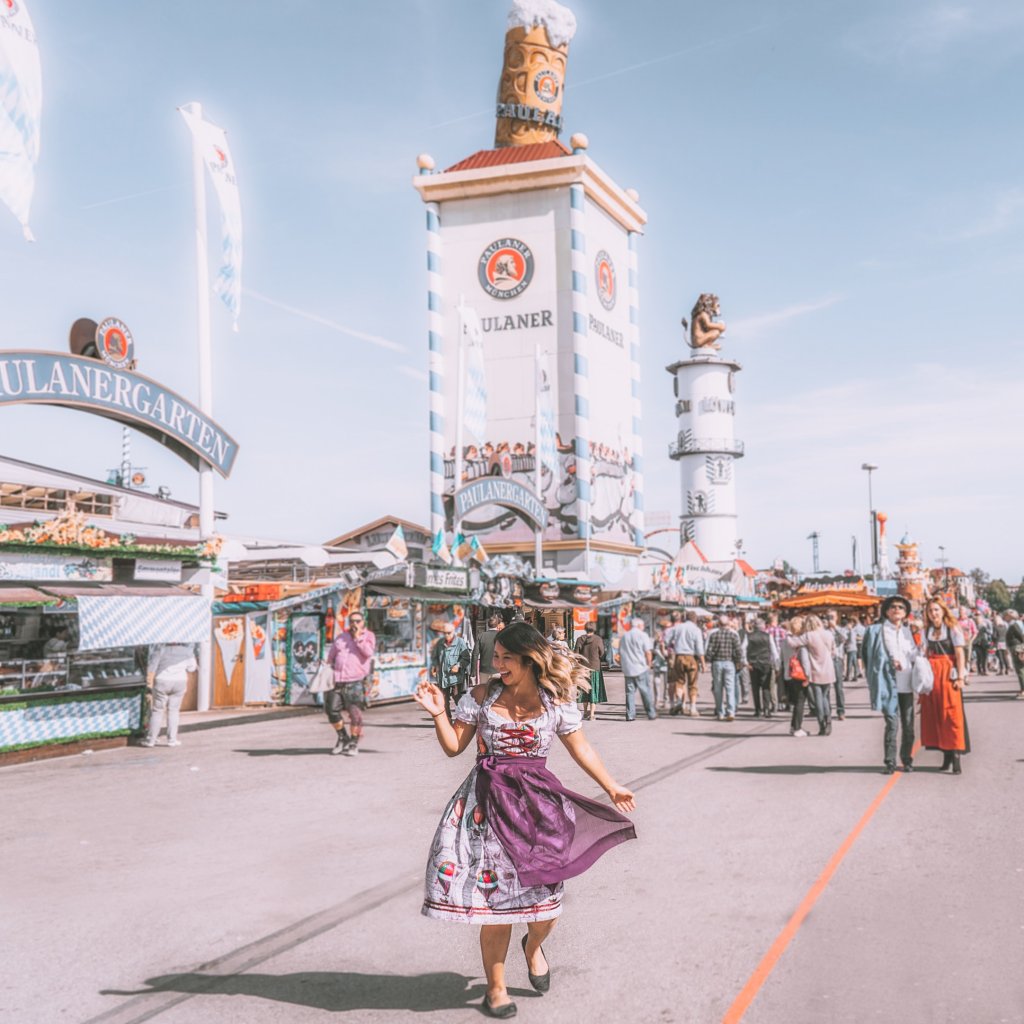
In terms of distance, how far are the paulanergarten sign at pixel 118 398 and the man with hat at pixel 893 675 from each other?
10563mm

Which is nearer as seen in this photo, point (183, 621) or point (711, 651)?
point (183, 621)

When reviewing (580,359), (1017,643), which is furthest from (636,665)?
(580,359)

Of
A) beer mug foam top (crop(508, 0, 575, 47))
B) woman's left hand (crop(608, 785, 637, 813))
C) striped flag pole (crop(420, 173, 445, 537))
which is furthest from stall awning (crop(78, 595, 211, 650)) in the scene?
beer mug foam top (crop(508, 0, 575, 47))

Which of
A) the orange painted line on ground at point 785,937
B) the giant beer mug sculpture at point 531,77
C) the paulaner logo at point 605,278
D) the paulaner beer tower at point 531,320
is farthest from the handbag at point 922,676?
the giant beer mug sculpture at point 531,77

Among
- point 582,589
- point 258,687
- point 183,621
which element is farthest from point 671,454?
point 183,621

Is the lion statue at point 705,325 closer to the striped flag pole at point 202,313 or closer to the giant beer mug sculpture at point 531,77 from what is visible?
the giant beer mug sculpture at point 531,77

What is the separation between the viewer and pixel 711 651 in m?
17.5

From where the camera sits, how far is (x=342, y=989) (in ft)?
15.8

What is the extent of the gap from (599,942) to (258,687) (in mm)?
16461

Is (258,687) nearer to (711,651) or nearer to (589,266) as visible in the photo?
(711,651)

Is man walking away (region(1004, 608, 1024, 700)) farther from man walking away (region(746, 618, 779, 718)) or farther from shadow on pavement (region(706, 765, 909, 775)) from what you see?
shadow on pavement (region(706, 765, 909, 775))

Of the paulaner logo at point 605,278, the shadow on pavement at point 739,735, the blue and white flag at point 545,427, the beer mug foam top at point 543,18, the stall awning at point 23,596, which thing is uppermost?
the beer mug foam top at point 543,18

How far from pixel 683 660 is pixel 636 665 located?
1.46 meters

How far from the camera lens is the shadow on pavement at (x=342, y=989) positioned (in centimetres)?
464
